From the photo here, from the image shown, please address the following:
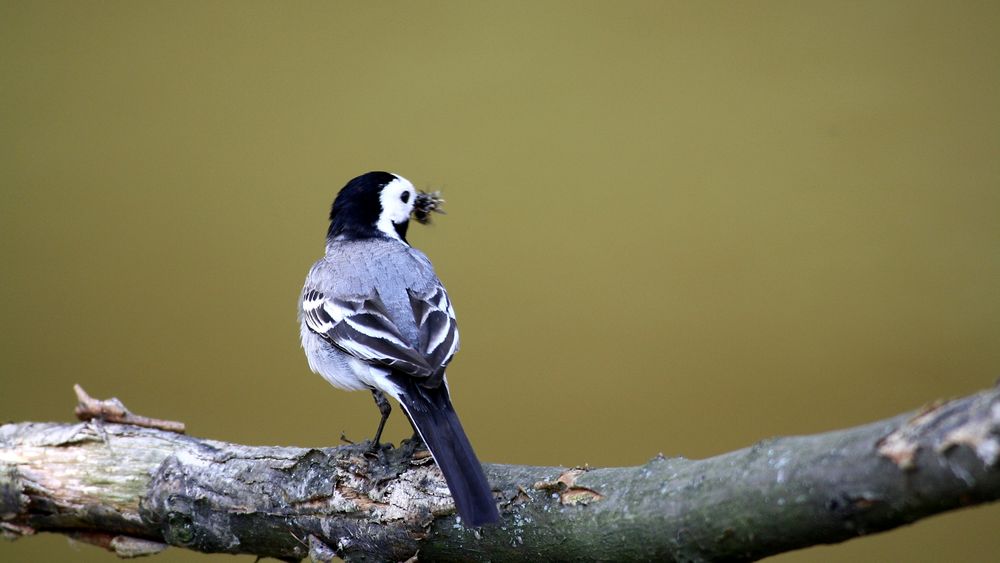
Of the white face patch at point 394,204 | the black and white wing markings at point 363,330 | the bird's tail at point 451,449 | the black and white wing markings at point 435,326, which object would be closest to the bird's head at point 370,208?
the white face patch at point 394,204

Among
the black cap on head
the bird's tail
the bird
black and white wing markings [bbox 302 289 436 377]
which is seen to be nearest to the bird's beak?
the bird

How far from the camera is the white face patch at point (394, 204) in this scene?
2748 millimetres

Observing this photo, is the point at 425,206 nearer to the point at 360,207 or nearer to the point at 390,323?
the point at 360,207

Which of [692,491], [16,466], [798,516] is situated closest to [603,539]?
[692,491]

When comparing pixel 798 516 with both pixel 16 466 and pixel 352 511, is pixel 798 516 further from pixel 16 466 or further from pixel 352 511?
pixel 16 466

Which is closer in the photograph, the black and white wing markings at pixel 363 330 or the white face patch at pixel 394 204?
the black and white wing markings at pixel 363 330

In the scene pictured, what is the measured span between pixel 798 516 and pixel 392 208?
1815 mm

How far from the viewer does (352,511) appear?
1756mm

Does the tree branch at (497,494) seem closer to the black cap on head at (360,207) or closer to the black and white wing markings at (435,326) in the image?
the black and white wing markings at (435,326)

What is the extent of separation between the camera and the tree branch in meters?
1.09

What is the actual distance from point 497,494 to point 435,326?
0.51 metres

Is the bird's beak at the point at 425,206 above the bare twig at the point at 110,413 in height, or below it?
above

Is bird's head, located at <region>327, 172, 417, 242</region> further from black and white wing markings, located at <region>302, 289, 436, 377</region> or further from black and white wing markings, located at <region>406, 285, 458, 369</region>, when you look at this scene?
black and white wing markings, located at <region>406, 285, 458, 369</region>

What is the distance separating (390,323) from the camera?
2.00 meters
